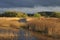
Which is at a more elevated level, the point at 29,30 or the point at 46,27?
the point at 46,27

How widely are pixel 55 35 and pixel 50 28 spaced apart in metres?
0.45

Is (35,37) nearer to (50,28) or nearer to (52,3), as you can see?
(50,28)

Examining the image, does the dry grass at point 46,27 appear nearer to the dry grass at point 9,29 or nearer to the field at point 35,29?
the field at point 35,29

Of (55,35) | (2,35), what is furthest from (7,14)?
(55,35)

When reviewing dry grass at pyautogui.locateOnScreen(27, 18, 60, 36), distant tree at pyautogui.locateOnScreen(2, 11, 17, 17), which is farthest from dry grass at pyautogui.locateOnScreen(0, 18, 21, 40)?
distant tree at pyautogui.locateOnScreen(2, 11, 17, 17)

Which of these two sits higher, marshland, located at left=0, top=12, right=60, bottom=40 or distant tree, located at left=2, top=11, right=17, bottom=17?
distant tree, located at left=2, top=11, right=17, bottom=17

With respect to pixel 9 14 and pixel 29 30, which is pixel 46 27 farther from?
pixel 9 14

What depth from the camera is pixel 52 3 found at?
426 inches

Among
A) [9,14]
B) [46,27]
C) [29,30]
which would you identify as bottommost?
[29,30]

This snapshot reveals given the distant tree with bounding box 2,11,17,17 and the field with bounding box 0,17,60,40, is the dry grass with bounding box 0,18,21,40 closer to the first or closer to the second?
the field with bounding box 0,17,60,40

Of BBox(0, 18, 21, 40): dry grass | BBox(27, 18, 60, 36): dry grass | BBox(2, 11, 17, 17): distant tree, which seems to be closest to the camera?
BBox(0, 18, 21, 40): dry grass

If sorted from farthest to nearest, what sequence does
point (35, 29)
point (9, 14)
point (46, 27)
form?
1. point (9, 14)
2. point (35, 29)
3. point (46, 27)

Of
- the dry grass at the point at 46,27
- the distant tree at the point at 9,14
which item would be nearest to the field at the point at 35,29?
the dry grass at the point at 46,27

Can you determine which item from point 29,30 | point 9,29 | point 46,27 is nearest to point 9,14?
point 9,29
